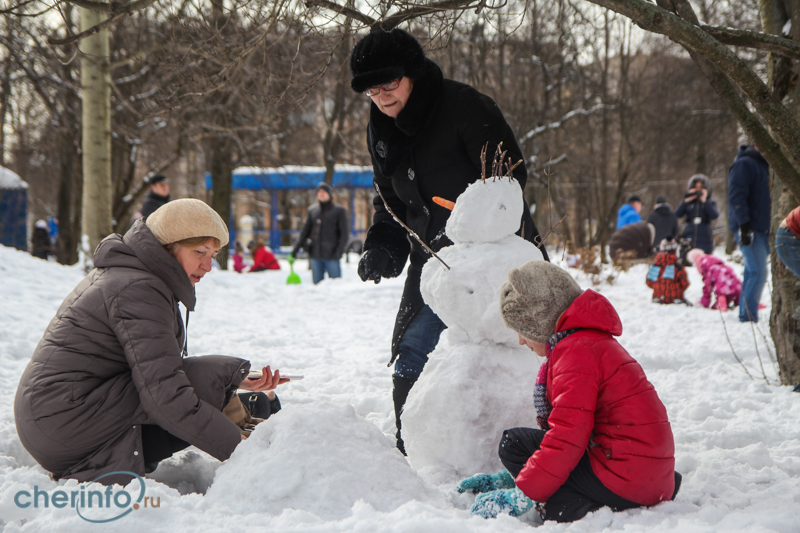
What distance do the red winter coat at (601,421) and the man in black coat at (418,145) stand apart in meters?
0.83

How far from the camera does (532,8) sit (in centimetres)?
1146

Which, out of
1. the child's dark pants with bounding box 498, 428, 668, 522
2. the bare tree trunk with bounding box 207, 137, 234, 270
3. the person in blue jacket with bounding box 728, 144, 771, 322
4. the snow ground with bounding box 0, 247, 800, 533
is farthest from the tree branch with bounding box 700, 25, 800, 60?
the bare tree trunk with bounding box 207, 137, 234, 270

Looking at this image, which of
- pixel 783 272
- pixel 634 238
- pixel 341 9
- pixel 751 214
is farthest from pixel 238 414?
pixel 634 238

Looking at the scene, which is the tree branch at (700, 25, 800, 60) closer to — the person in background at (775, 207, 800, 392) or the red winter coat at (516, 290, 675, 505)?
the person in background at (775, 207, 800, 392)

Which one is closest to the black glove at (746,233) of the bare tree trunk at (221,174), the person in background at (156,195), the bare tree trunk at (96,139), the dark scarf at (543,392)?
the dark scarf at (543,392)

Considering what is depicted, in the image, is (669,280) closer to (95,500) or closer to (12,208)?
(95,500)

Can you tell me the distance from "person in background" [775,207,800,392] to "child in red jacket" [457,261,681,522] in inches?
75.3

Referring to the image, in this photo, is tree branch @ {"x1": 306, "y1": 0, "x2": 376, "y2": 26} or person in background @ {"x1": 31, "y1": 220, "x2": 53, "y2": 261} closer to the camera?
tree branch @ {"x1": 306, "y1": 0, "x2": 376, "y2": 26}

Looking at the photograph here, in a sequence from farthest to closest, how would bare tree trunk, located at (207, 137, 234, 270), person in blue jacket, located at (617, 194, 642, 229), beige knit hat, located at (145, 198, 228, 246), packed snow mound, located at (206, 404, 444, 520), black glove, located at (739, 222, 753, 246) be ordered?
bare tree trunk, located at (207, 137, 234, 270) → person in blue jacket, located at (617, 194, 642, 229) → black glove, located at (739, 222, 753, 246) → beige knit hat, located at (145, 198, 228, 246) → packed snow mound, located at (206, 404, 444, 520)

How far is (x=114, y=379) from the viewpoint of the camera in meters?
2.21

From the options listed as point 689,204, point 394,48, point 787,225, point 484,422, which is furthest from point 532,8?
point 484,422

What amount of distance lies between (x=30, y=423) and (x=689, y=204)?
8.60 meters

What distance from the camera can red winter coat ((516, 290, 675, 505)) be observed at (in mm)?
1815

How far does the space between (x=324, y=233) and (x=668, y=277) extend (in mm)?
5217
